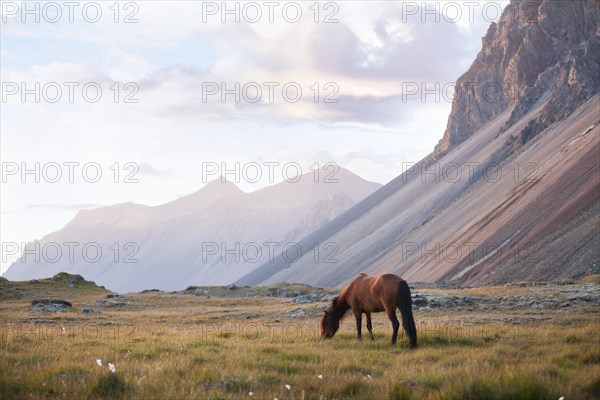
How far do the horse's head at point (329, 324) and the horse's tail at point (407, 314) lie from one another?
3.94m

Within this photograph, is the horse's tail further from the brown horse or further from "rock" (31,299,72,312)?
"rock" (31,299,72,312)

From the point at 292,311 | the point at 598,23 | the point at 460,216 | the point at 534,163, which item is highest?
the point at 598,23

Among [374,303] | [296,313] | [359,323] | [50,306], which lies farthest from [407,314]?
[50,306]

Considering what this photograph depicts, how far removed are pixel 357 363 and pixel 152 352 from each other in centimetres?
559

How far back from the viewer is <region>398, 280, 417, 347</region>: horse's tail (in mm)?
16906

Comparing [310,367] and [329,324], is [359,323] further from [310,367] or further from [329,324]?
[310,367]

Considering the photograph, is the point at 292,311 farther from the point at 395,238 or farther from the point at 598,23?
the point at 598,23

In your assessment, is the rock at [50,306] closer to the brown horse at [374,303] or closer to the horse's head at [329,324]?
the horse's head at [329,324]

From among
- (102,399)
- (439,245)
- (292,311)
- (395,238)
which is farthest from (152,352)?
(395,238)

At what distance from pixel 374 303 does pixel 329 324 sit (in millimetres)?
2252

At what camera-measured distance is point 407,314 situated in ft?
56.9

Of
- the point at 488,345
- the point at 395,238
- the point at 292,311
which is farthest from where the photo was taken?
the point at 395,238

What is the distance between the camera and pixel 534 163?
143625 mm

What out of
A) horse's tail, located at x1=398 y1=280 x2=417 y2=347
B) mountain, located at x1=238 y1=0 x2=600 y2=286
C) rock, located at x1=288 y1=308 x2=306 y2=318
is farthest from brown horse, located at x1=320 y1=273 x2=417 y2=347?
mountain, located at x1=238 y1=0 x2=600 y2=286
